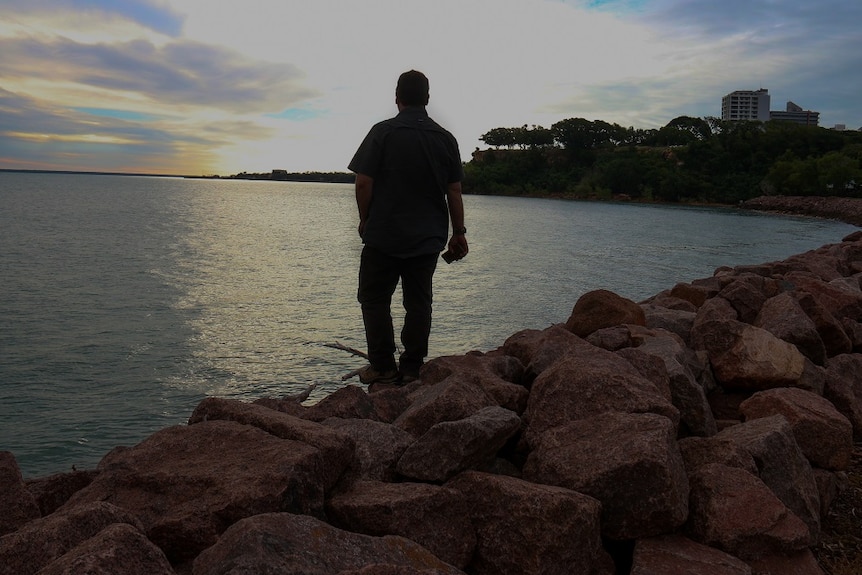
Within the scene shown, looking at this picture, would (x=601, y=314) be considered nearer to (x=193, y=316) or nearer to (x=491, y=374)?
(x=491, y=374)

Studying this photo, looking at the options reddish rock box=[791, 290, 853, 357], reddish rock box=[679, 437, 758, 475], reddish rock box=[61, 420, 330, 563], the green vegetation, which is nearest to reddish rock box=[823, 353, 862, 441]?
reddish rock box=[791, 290, 853, 357]

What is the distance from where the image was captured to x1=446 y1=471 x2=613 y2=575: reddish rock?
2.89 meters

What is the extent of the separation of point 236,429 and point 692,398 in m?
2.75

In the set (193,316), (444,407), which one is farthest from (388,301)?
(193,316)

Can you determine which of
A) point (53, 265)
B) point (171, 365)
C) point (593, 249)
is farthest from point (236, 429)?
point (593, 249)

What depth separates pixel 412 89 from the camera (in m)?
5.34

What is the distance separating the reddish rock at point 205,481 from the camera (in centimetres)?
277

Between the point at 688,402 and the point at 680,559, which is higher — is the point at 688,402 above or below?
above

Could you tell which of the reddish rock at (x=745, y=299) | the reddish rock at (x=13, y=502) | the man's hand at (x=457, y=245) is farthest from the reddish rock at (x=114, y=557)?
the reddish rock at (x=745, y=299)

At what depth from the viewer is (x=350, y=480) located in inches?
126

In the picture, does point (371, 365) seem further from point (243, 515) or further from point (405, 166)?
point (243, 515)

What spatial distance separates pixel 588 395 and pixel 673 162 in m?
134

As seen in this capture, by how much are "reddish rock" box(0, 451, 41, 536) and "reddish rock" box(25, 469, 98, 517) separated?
7.0 inches

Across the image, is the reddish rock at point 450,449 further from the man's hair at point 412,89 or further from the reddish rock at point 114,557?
the man's hair at point 412,89
